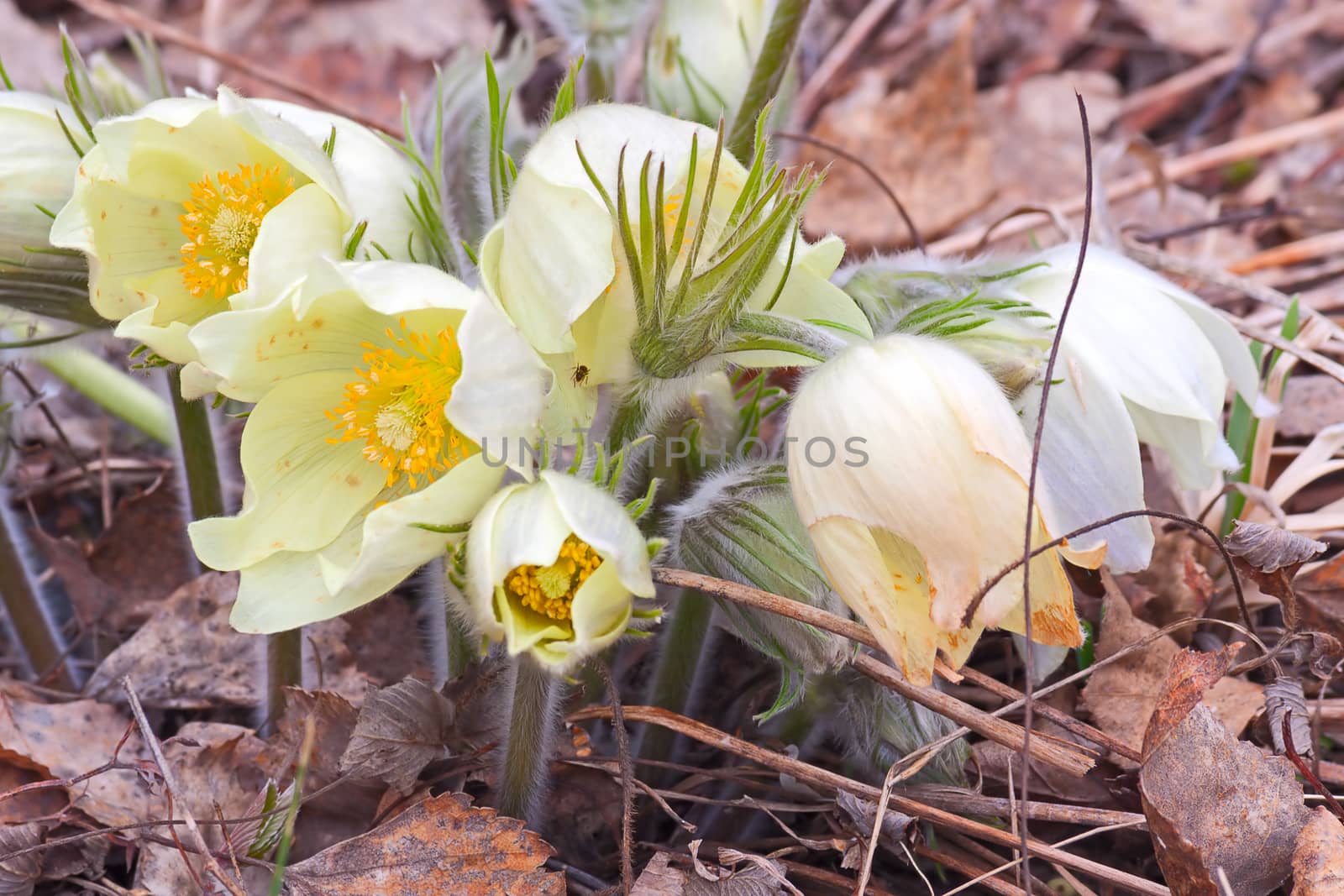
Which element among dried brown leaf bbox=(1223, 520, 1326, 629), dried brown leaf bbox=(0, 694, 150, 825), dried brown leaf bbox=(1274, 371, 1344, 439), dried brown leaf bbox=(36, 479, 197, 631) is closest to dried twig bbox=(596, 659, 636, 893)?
dried brown leaf bbox=(0, 694, 150, 825)

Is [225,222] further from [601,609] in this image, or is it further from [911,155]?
[911,155]

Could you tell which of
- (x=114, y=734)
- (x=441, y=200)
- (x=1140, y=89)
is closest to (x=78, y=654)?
(x=114, y=734)

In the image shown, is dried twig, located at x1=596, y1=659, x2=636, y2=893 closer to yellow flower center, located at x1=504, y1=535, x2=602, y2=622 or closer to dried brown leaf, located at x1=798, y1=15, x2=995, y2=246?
yellow flower center, located at x1=504, y1=535, x2=602, y2=622

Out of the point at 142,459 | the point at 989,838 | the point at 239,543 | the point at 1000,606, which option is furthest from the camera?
the point at 142,459

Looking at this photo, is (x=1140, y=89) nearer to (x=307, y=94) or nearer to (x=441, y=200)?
(x=307, y=94)

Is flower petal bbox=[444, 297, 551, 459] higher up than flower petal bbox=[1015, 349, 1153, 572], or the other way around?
flower petal bbox=[444, 297, 551, 459]
